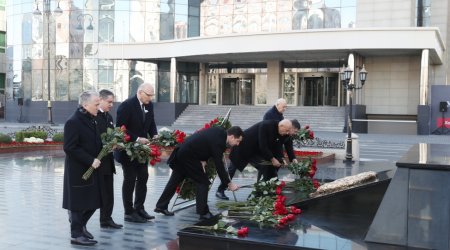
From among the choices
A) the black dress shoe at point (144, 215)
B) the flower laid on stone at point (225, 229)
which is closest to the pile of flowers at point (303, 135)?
the black dress shoe at point (144, 215)

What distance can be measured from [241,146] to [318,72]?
31185mm

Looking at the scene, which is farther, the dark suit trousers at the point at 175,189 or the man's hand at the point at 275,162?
the man's hand at the point at 275,162

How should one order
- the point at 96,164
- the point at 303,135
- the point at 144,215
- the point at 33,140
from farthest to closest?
the point at 33,140 → the point at 303,135 → the point at 144,215 → the point at 96,164

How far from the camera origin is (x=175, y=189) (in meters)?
7.85

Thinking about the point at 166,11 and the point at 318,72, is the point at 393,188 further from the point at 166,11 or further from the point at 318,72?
the point at 166,11

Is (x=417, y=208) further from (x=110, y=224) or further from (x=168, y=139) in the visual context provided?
(x=110, y=224)

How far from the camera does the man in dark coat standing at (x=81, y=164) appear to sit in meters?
6.12

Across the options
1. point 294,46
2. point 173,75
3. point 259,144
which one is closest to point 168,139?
point 259,144

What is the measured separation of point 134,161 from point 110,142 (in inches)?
45.0

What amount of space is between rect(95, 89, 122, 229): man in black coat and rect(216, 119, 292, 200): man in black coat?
2.55 metres

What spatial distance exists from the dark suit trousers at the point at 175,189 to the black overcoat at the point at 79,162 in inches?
61.4

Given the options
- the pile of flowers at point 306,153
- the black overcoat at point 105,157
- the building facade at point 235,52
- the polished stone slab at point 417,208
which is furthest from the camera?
the building facade at point 235,52

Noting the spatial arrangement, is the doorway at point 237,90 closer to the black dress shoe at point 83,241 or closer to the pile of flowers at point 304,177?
the pile of flowers at point 304,177

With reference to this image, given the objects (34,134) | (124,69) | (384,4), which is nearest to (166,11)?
(124,69)
